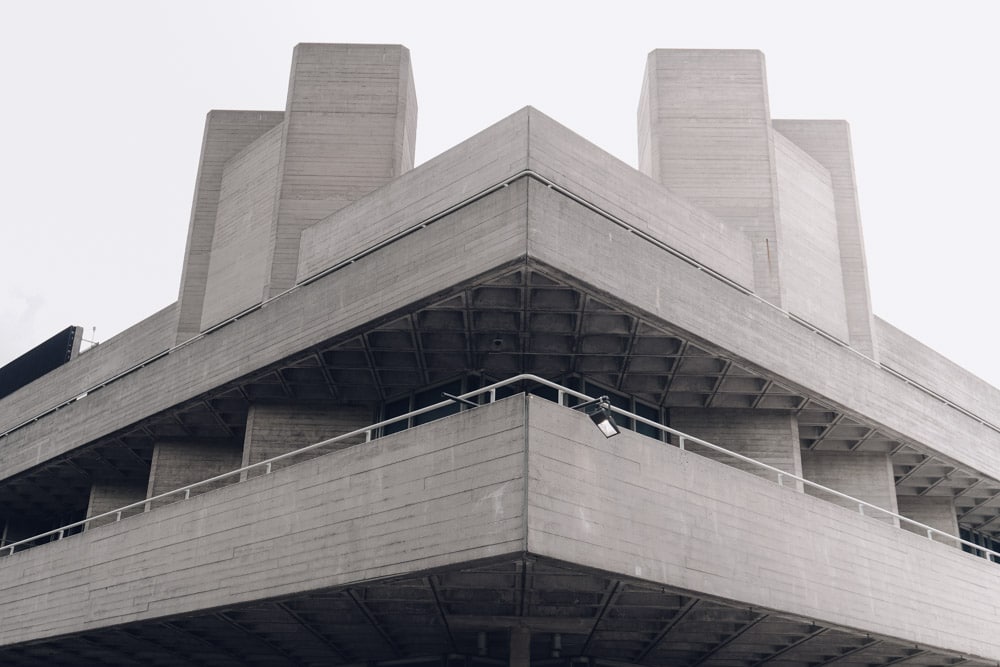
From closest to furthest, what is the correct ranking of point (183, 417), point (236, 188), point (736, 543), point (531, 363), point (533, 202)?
point (736, 543) → point (533, 202) → point (531, 363) → point (183, 417) → point (236, 188)

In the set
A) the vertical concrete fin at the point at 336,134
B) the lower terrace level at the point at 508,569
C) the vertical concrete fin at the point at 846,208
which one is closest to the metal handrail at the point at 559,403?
the lower terrace level at the point at 508,569

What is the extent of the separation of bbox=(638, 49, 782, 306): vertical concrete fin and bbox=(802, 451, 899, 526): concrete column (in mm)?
4166

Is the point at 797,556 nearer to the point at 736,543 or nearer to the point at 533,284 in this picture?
the point at 736,543

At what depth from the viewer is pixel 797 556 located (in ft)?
63.8

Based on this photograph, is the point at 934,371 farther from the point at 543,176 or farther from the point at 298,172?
the point at 298,172

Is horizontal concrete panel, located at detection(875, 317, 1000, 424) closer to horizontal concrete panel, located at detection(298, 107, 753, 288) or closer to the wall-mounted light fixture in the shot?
horizontal concrete panel, located at detection(298, 107, 753, 288)

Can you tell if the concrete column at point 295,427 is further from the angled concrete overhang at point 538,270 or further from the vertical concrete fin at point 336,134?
the vertical concrete fin at point 336,134

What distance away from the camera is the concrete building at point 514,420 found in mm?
17438

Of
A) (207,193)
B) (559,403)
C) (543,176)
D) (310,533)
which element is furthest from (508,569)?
(207,193)

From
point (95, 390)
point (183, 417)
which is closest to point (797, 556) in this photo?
point (183, 417)

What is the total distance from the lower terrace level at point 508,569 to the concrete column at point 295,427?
3070 millimetres

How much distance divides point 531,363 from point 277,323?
228 inches

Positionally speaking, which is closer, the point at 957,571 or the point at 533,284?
the point at 533,284

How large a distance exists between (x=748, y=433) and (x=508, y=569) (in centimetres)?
948
